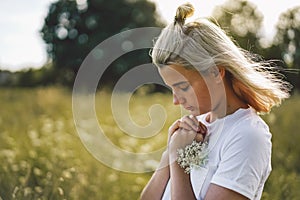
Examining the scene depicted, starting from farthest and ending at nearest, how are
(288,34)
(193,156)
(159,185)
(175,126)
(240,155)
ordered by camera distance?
(288,34), (159,185), (175,126), (193,156), (240,155)

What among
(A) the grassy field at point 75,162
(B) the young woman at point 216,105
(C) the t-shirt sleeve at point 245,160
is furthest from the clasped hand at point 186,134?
(A) the grassy field at point 75,162

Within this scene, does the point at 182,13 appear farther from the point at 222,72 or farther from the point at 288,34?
the point at 288,34

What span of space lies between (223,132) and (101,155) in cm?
322

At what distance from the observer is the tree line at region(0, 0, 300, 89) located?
21742 mm

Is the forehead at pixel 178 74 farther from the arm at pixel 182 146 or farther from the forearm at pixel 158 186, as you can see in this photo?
the forearm at pixel 158 186

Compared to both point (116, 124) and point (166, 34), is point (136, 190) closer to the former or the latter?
point (166, 34)

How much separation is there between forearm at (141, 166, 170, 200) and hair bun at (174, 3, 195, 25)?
1.85 ft

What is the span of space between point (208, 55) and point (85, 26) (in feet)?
84.0

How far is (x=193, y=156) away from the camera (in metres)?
2.16

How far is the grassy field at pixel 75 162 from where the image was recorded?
360cm

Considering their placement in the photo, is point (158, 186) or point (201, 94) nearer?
point (201, 94)

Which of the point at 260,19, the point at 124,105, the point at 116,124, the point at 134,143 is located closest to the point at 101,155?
the point at 134,143

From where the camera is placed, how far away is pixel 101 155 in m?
5.30

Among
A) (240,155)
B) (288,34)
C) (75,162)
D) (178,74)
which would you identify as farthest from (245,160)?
(288,34)
